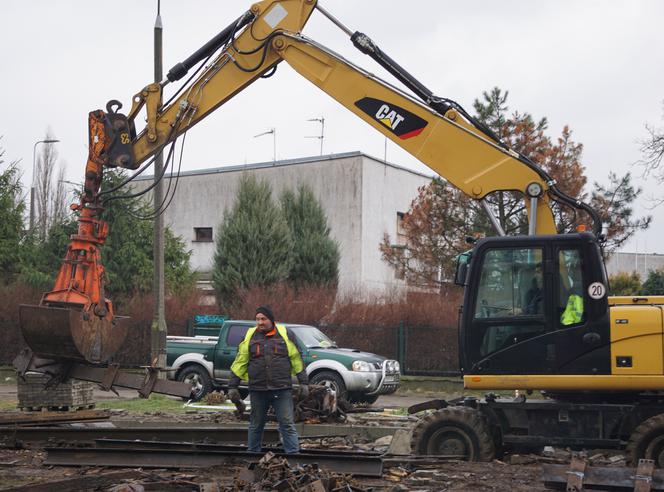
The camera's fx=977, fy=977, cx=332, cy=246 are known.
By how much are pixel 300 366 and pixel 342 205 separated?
30735 millimetres

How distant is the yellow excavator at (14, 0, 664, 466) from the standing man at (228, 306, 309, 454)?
1.56m

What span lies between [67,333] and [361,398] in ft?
29.9

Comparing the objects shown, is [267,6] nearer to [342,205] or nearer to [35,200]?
[342,205]

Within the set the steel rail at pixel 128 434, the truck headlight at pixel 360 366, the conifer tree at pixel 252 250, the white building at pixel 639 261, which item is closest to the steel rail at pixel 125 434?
the steel rail at pixel 128 434

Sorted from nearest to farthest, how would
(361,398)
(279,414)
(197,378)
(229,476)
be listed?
(229,476) < (279,414) < (361,398) < (197,378)

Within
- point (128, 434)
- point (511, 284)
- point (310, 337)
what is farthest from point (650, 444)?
point (310, 337)

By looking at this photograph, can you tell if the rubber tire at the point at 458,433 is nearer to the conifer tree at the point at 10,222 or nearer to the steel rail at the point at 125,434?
the steel rail at the point at 125,434

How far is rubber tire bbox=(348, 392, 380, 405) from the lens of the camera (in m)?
20.0

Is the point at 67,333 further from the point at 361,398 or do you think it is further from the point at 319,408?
the point at 361,398

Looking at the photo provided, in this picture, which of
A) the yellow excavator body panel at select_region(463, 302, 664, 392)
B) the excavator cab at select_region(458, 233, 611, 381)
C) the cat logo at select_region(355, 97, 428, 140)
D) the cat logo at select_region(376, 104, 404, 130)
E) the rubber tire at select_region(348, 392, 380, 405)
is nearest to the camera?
the yellow excavator body panel at select_region(463, 302, 664, 392)

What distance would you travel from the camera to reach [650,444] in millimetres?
10602

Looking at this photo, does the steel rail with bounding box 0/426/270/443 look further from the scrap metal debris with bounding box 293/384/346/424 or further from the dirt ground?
the scrap metal debris with bounding box 293/384/346/424

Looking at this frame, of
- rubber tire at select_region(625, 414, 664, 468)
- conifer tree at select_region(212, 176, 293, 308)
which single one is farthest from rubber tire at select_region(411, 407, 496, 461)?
conifer tree at select_region(212, 176, 293, 308)

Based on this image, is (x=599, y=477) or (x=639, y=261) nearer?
(x=599, y=477)
